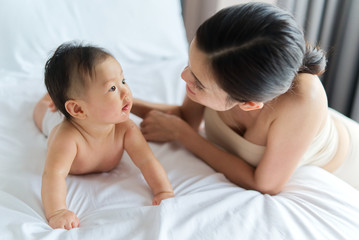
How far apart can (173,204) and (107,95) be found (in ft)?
1.02

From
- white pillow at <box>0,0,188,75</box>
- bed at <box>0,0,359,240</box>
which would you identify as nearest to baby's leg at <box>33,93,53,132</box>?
bed at <box>0,0,359,240</box>

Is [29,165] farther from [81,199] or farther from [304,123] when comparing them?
[304,123]

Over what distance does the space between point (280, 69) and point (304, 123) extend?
0.22m

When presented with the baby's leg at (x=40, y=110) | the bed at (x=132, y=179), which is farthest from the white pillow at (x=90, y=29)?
the baby's leg at (x=40, y=110)

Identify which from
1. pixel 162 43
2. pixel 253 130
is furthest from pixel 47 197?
pixel 162 43

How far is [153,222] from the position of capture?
776 millimetres

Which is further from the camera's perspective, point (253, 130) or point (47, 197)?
point (253, 130)

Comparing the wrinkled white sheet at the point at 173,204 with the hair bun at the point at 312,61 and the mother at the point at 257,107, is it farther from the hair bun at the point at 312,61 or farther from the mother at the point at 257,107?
the hair bun at the point at 312,61

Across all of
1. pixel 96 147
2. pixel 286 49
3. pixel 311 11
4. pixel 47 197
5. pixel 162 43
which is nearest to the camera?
pixel 286 49

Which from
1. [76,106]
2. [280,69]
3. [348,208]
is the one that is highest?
[280,69]

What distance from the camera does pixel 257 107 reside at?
2.84 feet

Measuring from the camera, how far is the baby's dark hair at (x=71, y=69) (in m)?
0.85

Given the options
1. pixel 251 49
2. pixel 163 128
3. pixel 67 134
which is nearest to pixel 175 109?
pixel 163 128

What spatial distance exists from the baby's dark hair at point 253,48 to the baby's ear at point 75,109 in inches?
13.3
